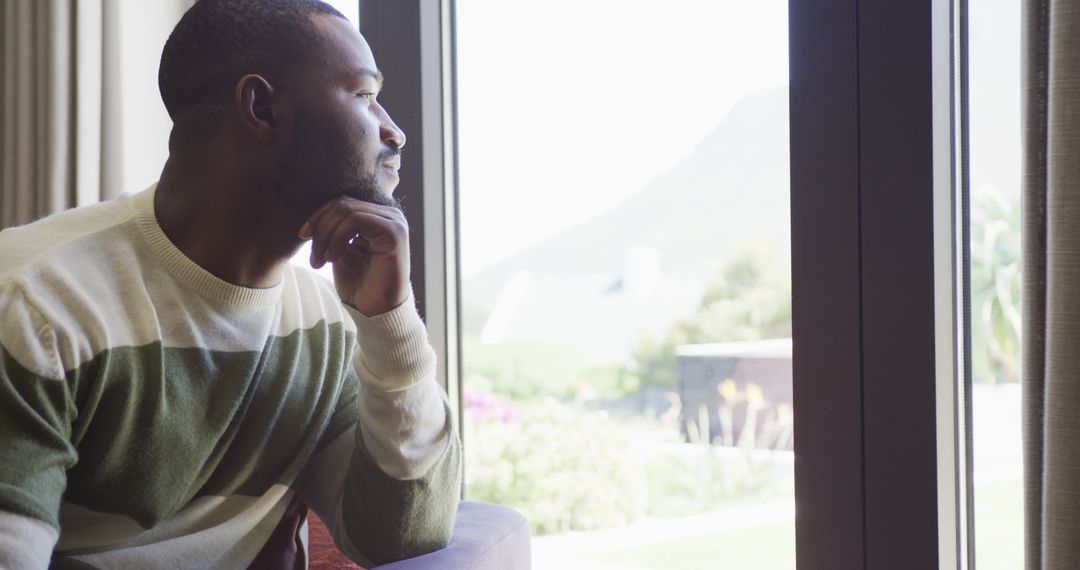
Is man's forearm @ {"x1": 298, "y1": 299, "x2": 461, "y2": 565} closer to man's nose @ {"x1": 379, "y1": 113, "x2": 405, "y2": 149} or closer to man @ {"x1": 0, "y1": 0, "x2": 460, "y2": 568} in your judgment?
man @ {"x1": 0, "y1": 0, "x2": 460, "y2": 568}

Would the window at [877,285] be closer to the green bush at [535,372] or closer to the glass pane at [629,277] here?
the glass pane at [629,277]

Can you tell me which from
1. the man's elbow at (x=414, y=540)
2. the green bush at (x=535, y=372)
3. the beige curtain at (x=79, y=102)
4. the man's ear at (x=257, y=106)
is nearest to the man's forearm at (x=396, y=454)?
the man's elbow at (x=414, y=540)

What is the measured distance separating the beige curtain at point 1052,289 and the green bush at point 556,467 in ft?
2.68

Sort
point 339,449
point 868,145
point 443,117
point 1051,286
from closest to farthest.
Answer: point 1051,286 → point 339,449 → point 868,145 → point 443,117

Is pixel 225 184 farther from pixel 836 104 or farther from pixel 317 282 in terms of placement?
pixel 836 104

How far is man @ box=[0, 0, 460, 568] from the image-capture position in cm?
92

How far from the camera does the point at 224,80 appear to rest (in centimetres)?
104

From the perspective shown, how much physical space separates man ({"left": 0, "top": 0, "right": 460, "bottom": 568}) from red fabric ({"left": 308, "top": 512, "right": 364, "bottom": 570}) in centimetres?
8

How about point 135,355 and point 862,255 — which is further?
point 862,255

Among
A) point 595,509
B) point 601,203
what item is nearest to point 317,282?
point 601,203

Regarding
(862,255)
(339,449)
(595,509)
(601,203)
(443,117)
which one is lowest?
(595,509)

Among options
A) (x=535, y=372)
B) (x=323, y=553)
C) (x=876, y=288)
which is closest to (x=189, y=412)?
(x=323, y=553)

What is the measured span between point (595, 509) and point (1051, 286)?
1.03 metres

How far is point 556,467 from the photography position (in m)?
1.97
